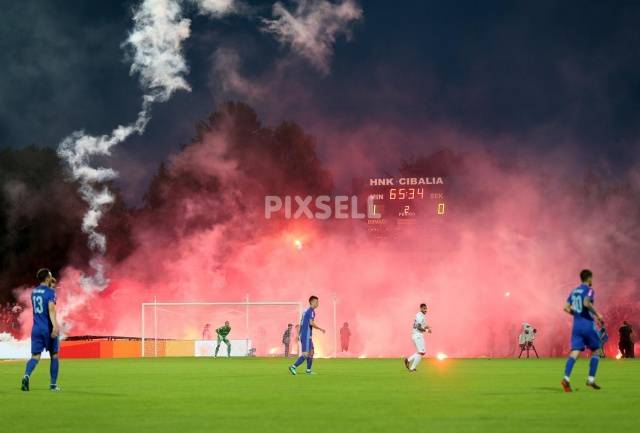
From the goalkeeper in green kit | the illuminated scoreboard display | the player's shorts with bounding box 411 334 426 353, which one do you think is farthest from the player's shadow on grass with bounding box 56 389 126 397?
the illuminated scoreboard display

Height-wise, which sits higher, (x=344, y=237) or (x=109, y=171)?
(x=109, y=171)

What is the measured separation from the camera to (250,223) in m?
92.2

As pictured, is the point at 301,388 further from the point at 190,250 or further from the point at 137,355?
the point at 190,250

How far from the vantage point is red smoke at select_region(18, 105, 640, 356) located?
72188 millimetres

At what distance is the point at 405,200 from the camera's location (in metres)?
71.4

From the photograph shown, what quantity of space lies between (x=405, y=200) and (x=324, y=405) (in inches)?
2158

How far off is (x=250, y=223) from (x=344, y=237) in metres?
9.85

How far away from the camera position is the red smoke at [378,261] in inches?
2842

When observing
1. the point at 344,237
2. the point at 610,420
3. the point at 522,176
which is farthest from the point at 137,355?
the point at 610,420

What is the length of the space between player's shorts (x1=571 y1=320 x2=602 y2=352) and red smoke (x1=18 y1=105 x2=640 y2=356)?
4839 centimetres

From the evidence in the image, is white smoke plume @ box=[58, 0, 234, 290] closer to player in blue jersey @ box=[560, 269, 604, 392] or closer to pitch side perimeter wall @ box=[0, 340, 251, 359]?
pitch side perimeter wall @ box=[0, 340, 251, 359]

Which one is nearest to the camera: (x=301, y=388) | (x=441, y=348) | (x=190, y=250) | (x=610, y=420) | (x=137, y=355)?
(x=610, y=420)

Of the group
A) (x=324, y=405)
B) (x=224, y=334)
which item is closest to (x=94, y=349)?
(x=224, y=334)

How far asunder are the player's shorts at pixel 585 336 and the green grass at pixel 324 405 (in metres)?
0.82
